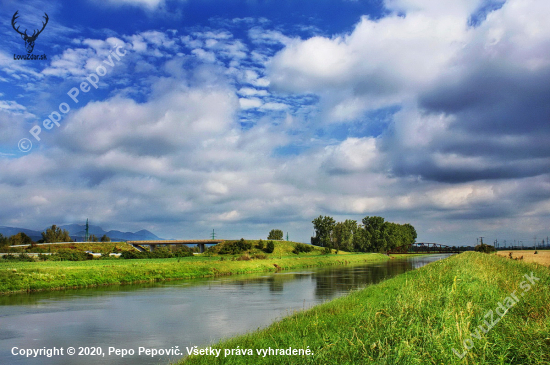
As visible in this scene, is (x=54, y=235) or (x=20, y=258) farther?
(x=54, y=235)

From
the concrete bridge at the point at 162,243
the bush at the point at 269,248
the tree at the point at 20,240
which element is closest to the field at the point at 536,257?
the bush at the point at 269,248

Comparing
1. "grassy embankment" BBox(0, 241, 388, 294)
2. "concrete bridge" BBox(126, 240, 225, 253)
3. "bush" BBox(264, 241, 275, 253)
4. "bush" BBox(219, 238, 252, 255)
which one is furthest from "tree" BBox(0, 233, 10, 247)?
"bush" BBox(264, 241, 275, 253)

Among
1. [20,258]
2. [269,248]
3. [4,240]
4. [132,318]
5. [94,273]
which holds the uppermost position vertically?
[4,240]

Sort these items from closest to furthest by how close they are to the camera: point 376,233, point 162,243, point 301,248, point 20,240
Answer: point 20,240 → point 301,248 → point 162,243 → point 376,233

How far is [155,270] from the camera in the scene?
47.7m

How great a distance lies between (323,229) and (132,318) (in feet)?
432

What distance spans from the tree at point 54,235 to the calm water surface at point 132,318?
346 ft

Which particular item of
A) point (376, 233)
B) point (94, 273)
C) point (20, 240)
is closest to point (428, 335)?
point (94, 273)

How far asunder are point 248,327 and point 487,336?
39.3 ft

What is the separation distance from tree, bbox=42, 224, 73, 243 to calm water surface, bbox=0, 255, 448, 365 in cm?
10545

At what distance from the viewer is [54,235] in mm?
126500

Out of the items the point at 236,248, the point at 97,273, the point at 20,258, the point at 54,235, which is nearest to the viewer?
the point at 97,273

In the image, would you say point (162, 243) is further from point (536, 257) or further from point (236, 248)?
point (536, 257)

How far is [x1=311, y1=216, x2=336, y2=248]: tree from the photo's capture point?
150 metres
